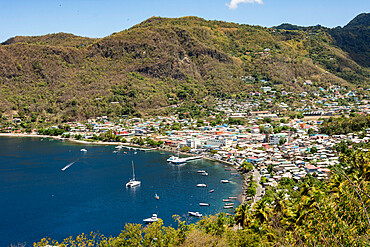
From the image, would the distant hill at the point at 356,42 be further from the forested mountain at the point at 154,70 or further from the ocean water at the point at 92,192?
the ocean water at the point at 92,192

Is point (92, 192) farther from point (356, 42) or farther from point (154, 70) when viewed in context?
point (356, 42)

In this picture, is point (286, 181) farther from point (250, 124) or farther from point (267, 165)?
point (250, 124)

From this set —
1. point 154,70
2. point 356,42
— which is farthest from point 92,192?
point 356,42

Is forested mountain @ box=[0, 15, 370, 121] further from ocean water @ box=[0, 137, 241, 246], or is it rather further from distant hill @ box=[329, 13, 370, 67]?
ocean water @ box=[0, 137, 241, 246]

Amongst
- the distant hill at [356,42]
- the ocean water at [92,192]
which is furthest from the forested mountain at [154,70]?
the ocean water at [92,192]

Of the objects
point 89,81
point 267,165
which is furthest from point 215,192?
point 89,81

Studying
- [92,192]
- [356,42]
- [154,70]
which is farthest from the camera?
[356,42]
